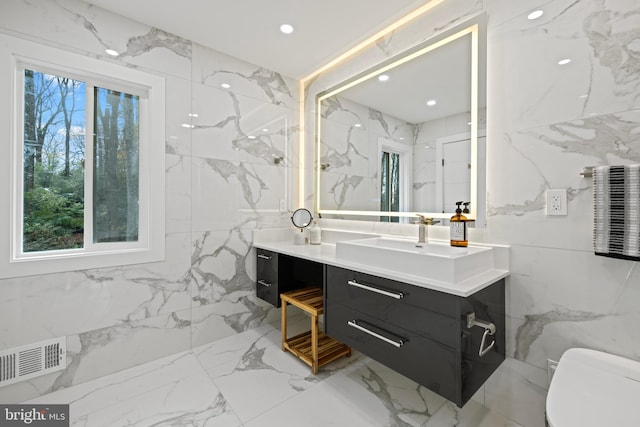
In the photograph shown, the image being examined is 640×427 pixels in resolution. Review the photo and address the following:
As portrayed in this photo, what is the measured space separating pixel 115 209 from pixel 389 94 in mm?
2082

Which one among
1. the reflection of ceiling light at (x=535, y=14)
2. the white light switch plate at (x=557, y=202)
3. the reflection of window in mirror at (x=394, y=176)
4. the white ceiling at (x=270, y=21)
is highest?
the white ceiling at (x=270, y=21)

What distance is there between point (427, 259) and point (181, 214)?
173cm

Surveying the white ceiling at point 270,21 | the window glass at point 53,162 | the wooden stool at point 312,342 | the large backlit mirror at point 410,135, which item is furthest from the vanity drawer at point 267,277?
the white ceiling at point 270,21

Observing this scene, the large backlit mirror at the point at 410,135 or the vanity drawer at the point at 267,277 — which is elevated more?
the large backlit mirror at the point at 410,135

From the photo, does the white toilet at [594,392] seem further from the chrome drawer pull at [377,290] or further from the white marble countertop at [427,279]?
the chrome drawer pull at [377,290]

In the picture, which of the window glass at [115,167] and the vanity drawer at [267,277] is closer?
the window glass at [115,167]

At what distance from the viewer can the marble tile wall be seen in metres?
1.63

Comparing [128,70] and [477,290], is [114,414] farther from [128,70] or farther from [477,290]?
[128,70]

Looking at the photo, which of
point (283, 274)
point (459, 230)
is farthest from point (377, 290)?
point (283, 274)

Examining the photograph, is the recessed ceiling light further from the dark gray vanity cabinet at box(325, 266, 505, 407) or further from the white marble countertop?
the dark gray vanity cabinet at box(325, 266, 505, 407)

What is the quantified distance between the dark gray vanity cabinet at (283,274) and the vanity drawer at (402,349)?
2.00 ft

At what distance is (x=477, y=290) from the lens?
1.15m

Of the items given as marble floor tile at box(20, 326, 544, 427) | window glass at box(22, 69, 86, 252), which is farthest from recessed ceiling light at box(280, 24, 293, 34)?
marble floor tile at box(20, 326, 544, 427)

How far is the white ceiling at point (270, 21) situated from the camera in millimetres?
1744
